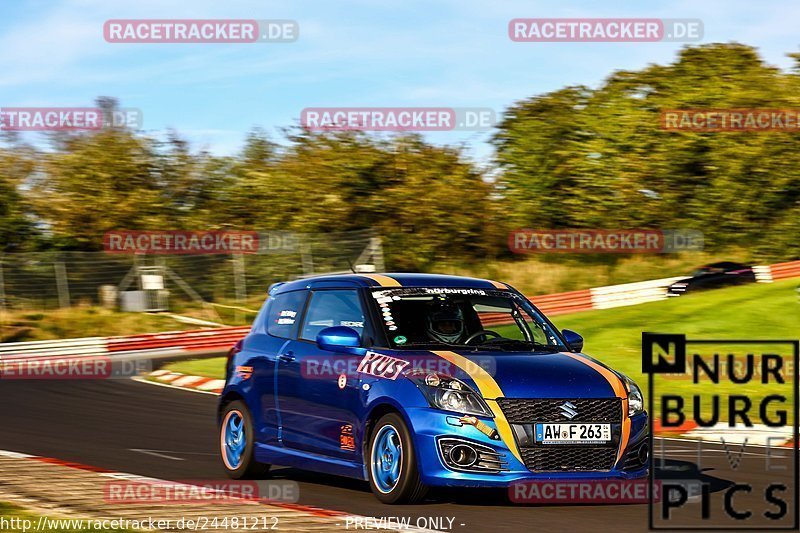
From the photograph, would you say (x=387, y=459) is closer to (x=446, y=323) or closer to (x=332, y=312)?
(x=446, y=323)

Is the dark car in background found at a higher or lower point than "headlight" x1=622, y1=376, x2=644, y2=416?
lower

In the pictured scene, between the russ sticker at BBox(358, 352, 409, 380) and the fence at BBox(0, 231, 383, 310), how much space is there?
2567 centimetres

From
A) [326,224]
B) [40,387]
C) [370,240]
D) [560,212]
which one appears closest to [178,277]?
[370,240]

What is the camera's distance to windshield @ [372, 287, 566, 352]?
30.6ft

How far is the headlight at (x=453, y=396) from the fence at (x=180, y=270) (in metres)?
26.3

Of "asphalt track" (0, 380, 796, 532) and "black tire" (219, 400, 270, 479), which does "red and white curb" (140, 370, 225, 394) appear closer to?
"asphalt track" (0, 380, 796, 532)

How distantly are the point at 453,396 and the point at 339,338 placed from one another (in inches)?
42.1

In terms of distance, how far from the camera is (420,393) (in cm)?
848

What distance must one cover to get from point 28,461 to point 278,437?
2.27 meters

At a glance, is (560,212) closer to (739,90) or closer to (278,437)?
(739,90)

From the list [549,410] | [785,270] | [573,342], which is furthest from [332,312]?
[785,270]

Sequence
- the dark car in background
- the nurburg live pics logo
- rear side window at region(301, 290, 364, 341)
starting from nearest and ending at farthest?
1. the nurburg live pics logo
2. rear side window at region(301, 290, 364, 341)
3. the dark car in background

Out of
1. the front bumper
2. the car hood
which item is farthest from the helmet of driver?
the front bumper

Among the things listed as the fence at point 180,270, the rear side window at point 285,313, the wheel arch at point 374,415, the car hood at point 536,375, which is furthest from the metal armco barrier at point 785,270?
the wheel arch at point 374,415
